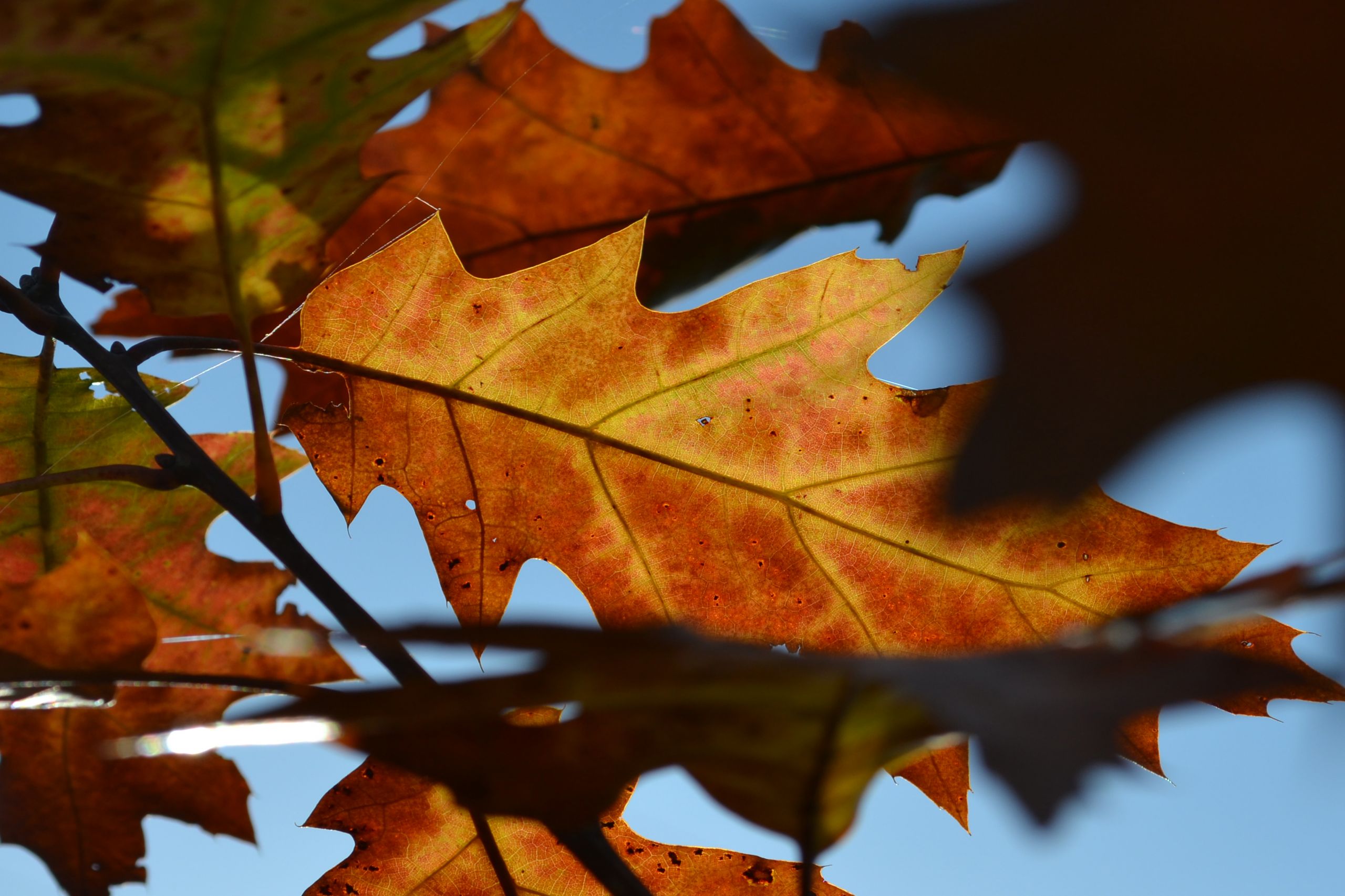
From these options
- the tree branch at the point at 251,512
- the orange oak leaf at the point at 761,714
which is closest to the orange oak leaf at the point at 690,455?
the tree branch at the point at 251,512

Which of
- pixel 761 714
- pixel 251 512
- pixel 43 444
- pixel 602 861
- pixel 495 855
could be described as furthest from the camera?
pixel 43 444

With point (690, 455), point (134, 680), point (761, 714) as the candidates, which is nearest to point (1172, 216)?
point (761, 714)

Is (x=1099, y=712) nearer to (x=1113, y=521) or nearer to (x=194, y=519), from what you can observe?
(x=1113, y=521)

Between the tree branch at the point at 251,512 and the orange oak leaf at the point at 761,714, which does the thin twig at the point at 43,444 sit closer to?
the tree branch at the point at 251,512

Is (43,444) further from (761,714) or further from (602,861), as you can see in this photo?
(761,714)

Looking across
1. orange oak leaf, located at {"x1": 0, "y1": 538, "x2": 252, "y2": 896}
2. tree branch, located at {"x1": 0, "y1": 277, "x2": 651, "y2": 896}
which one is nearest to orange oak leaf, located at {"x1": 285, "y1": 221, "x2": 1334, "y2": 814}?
tree branch, located at {"x1": 0, "y1": 277, "x2": 651, "y2": 896}

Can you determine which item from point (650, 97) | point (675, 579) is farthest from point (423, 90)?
point (675, 579)

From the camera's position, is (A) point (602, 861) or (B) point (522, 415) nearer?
(A) point (602, 861)

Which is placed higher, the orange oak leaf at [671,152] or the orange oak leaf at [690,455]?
the orange oak leaf at [671,152]
